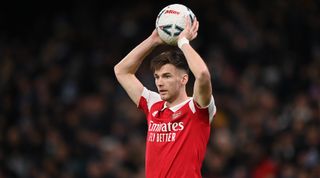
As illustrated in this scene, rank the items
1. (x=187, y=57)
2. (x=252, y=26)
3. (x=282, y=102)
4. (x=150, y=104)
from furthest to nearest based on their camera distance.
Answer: (x=252, y=26), (x=282, y=102), (x=150, y=104), (x=187, y=57)

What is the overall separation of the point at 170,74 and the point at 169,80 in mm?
52

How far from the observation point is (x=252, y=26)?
16188 mm

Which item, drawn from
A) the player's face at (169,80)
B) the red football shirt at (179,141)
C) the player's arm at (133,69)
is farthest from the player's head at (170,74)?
the player's arm at (133,69)

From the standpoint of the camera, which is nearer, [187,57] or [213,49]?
[187,57]

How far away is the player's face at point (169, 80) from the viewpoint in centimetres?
719

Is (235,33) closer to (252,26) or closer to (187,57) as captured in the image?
(252,26)

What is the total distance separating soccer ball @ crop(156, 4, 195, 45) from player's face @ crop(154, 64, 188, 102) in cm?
26

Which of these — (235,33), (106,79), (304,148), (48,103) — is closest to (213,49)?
(235,33)

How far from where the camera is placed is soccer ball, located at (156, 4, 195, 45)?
7.25 meters

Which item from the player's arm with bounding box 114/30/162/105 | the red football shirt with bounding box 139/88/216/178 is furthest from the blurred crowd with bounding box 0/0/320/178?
the red football shirt with bounding box 139/88/216/178

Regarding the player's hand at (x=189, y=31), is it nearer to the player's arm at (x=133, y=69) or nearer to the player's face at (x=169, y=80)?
the player's face at (x=169, y=80)

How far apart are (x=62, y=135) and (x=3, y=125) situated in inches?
47.5

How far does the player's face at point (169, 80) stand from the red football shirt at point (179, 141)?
0.46ft

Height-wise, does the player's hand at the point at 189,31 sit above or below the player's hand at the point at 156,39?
above
